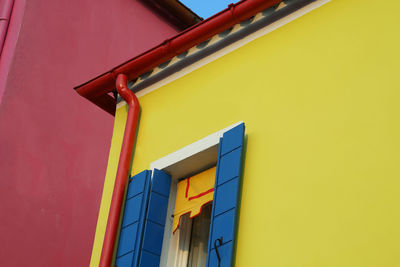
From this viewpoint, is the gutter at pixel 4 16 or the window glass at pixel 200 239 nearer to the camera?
Answer: the window glass at pixel 200 239

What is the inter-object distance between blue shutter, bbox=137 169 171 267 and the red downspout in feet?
1.09

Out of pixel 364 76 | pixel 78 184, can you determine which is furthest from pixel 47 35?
pixel 364 76

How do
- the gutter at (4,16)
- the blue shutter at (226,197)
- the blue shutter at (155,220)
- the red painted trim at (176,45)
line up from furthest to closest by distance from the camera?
1. the gutter at (4,16)
2. the red painted trim at (176,45)
3. the blue shutter at (155,220)
4. the blue shutter at (226,197)

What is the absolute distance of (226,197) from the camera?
6.11 m

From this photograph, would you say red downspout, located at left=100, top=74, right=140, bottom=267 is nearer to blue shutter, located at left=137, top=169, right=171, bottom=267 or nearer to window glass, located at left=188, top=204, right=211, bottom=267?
blue shutter, located at left=137, top=169, right=171, bottom=267

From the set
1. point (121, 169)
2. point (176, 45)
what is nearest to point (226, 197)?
point (121, 169)

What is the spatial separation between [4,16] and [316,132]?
556cm

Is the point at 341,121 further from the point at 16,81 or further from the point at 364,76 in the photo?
the point at 16,81

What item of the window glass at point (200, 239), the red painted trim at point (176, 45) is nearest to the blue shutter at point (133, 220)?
the window glass at point (200, 239)

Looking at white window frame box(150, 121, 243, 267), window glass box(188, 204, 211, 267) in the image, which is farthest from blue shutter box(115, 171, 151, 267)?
window glass box(188, 204, 211, 267)

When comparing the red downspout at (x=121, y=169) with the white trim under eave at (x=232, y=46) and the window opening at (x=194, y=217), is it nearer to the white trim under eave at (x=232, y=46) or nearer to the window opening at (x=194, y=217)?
the white trim under eave at (x=232, y=46)

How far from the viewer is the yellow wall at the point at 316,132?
5203 millimetres

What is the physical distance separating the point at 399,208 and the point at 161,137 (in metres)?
2.93

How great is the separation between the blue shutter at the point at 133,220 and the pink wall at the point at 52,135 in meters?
2.63
